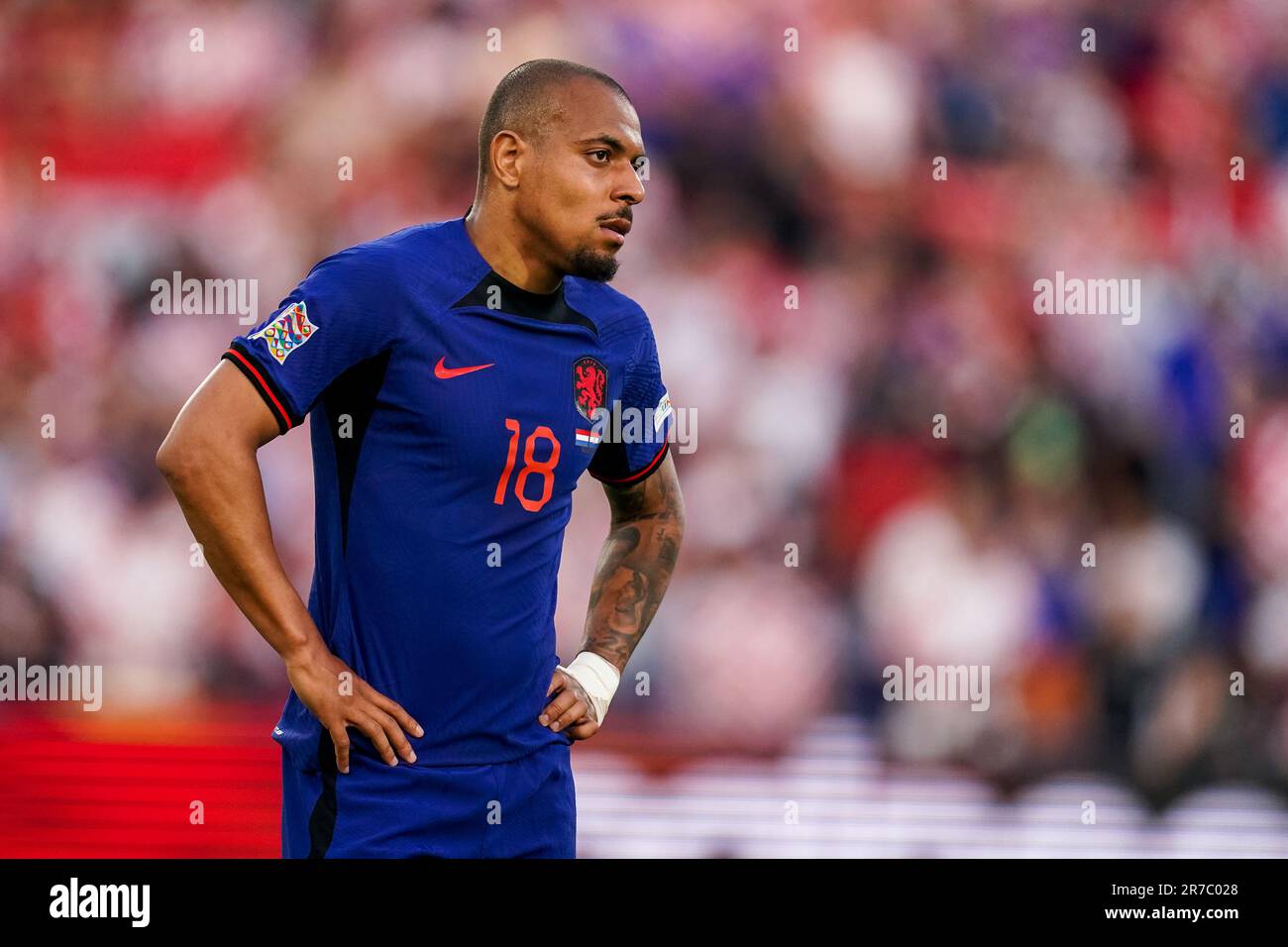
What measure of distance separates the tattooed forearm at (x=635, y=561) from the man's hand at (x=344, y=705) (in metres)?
0.51

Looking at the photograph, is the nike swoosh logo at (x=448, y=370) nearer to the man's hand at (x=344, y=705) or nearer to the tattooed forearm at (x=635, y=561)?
the man's hand at (x=344, y=705)

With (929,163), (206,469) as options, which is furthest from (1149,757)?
(206,469)

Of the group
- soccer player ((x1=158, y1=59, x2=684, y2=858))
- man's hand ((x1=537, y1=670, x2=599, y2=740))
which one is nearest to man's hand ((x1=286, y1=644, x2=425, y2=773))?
soccer player ((x1=158, y1=59, x2=684, y2=858))

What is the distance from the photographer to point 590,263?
211 cm

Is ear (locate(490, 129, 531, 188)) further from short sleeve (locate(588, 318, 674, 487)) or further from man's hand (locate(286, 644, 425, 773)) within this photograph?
man's hand (locate(286, 644, 425, 773))

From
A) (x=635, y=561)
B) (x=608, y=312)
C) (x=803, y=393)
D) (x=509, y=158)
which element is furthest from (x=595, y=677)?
(x=803, y=393)

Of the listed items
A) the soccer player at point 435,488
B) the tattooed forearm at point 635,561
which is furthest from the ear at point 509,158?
the tattooed forearm at point 635,561

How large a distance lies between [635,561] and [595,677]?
0.26 metres

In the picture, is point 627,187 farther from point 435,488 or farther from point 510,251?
point 435,488

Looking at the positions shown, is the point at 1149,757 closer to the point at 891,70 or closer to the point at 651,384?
the point at 891,70

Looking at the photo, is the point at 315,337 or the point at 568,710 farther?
the point at 568,710

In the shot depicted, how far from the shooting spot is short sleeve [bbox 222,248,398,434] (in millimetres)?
1826

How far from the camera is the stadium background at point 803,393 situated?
407 centimetres

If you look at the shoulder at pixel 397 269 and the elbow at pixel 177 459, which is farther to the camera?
the shoulder at pixel 397 269
